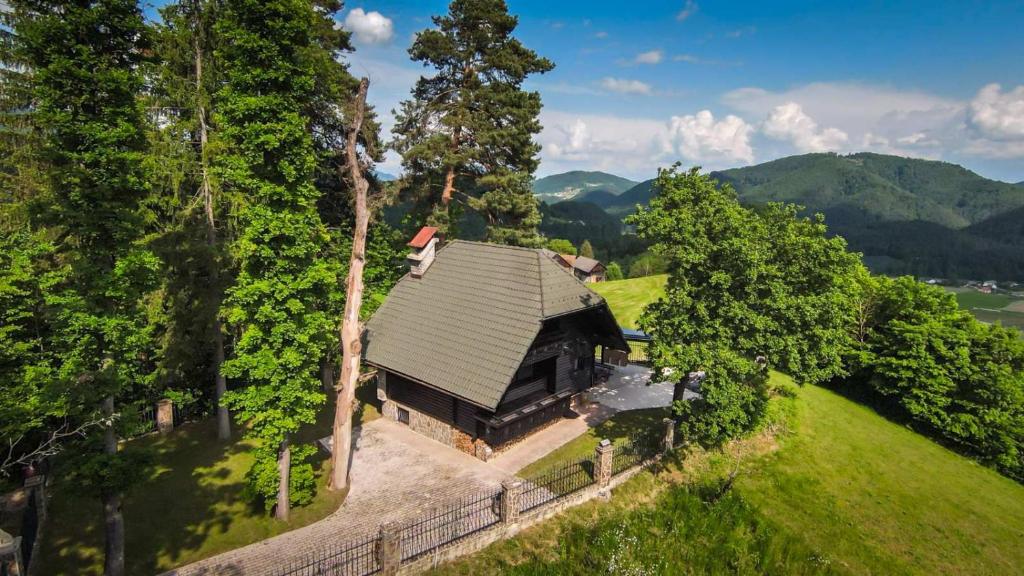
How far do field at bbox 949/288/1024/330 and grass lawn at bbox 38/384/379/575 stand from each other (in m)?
115

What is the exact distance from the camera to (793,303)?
49.7 ft

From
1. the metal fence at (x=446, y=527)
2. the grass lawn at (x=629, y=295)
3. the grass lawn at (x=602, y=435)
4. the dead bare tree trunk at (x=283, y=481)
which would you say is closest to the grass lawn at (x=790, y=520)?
the grass lawn at (x=602, y=435)

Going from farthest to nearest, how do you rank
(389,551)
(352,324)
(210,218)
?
(210,218) → (352,324) → (389,551)

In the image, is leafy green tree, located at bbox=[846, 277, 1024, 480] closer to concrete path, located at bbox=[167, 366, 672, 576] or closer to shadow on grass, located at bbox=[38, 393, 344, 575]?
concrete path, located at bbox=[167, 366, 672, 576]

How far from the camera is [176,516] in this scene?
1388 cm

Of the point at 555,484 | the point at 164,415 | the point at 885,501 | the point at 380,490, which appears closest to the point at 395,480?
the point at 380,490

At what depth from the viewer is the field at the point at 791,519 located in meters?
13.6

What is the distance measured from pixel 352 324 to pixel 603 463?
30.4 feet

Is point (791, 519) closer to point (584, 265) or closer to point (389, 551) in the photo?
point (389, 551)

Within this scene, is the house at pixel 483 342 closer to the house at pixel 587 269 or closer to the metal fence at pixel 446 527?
the metal fence at pixel 446 527

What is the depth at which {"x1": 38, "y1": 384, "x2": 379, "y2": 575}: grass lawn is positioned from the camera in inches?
478

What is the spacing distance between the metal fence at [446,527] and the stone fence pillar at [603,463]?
371 cm

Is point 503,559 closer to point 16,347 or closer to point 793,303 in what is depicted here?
point 793,303

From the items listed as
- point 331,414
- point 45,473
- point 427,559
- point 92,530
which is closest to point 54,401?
point 92,530
